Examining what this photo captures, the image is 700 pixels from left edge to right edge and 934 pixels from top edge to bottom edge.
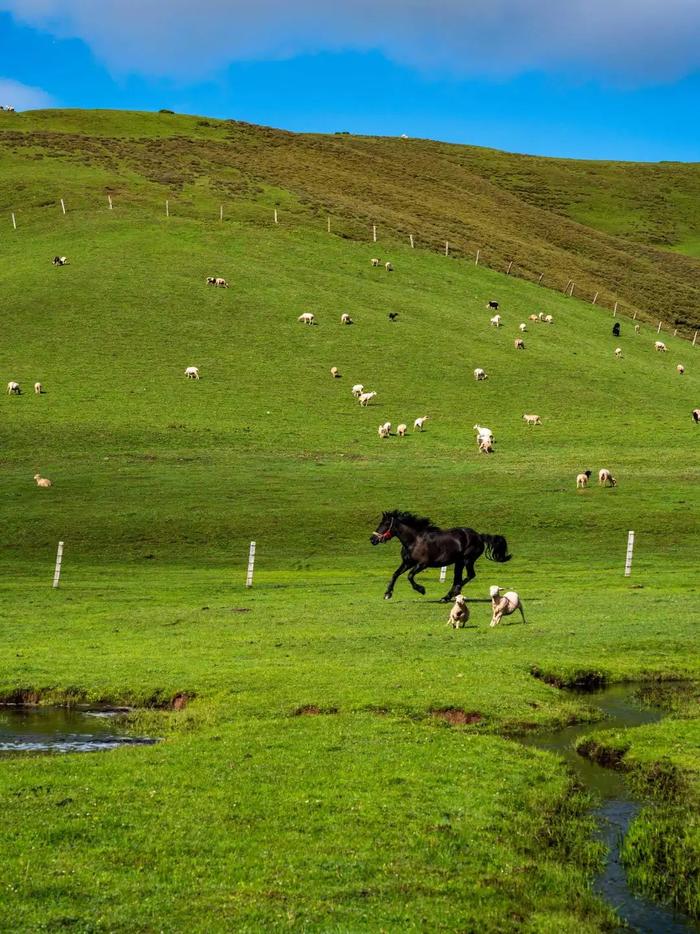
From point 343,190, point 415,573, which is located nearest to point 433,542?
point 415,573

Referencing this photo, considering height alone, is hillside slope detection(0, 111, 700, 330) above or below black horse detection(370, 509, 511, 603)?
above

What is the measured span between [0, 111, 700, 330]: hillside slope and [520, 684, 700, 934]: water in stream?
79.1 m

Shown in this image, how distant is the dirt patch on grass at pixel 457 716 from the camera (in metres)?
17.9

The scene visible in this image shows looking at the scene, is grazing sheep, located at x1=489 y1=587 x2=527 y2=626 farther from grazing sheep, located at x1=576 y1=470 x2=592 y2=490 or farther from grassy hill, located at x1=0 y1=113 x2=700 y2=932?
grazing sheep, located at x1=576 y1=470 x2=592 y2=490

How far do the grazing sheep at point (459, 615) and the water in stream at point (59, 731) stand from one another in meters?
10.1

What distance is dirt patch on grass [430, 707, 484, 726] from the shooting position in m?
17.9

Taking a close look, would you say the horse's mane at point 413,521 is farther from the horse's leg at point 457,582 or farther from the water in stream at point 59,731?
the water in stream at point 59,731

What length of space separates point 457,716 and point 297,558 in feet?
71.5

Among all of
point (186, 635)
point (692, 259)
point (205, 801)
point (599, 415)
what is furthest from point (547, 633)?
point (692, 259)

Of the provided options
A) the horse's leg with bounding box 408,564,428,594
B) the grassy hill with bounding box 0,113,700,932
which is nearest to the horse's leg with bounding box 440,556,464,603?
the horse's leg with bounding box 408,564,428,594

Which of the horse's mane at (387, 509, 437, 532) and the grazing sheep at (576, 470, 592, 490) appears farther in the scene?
the grazing sheep at (576, 470, 592, 490)

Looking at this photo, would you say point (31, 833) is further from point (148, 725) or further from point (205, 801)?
point (148, 725)

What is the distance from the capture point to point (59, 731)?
18297 mm

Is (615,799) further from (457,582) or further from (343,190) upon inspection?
(343,190)
